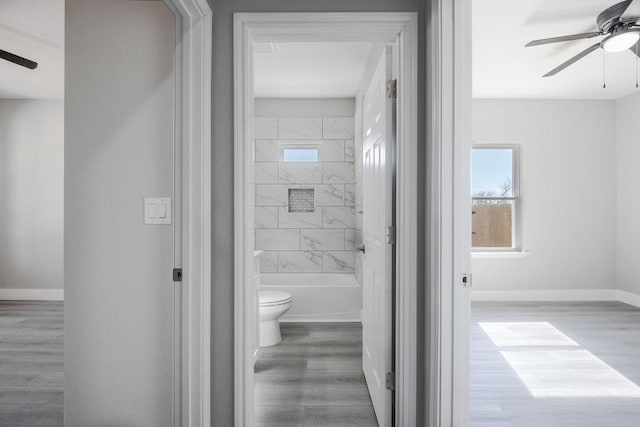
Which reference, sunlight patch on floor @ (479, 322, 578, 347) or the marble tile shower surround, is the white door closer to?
sunlight patch on floor @ (479, 322, 578, 347)

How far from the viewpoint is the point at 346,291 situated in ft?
13.7

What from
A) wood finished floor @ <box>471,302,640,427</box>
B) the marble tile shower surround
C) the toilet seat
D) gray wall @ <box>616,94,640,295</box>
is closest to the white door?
wood finished floor @ <box>471,302,640,427</box>

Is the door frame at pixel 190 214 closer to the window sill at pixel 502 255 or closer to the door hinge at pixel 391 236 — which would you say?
the door hinge at pixel 391 236

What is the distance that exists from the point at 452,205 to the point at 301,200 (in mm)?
3404

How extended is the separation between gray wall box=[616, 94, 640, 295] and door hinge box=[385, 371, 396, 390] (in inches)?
174

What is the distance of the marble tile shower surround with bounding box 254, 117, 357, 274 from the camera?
4.93 metres

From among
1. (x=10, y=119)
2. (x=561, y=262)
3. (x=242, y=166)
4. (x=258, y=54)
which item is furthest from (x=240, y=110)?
(x=561, y=262)

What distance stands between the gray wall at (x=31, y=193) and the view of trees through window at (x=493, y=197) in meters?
4.73

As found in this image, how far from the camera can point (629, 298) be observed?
4.99 m

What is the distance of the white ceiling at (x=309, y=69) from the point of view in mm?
3451

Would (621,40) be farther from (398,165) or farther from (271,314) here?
(271,314)

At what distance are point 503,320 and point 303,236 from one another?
2.37m

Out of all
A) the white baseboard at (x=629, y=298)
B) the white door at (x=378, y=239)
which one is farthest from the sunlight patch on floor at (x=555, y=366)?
the white baseboard at (x=629, y=298)

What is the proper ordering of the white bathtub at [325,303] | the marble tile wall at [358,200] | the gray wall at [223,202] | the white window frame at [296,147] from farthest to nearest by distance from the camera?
the white window frame at [296,147] < the marble tile wall at [358,200] < the white bathtub at [325,303] < the gray wall at [223,202]
